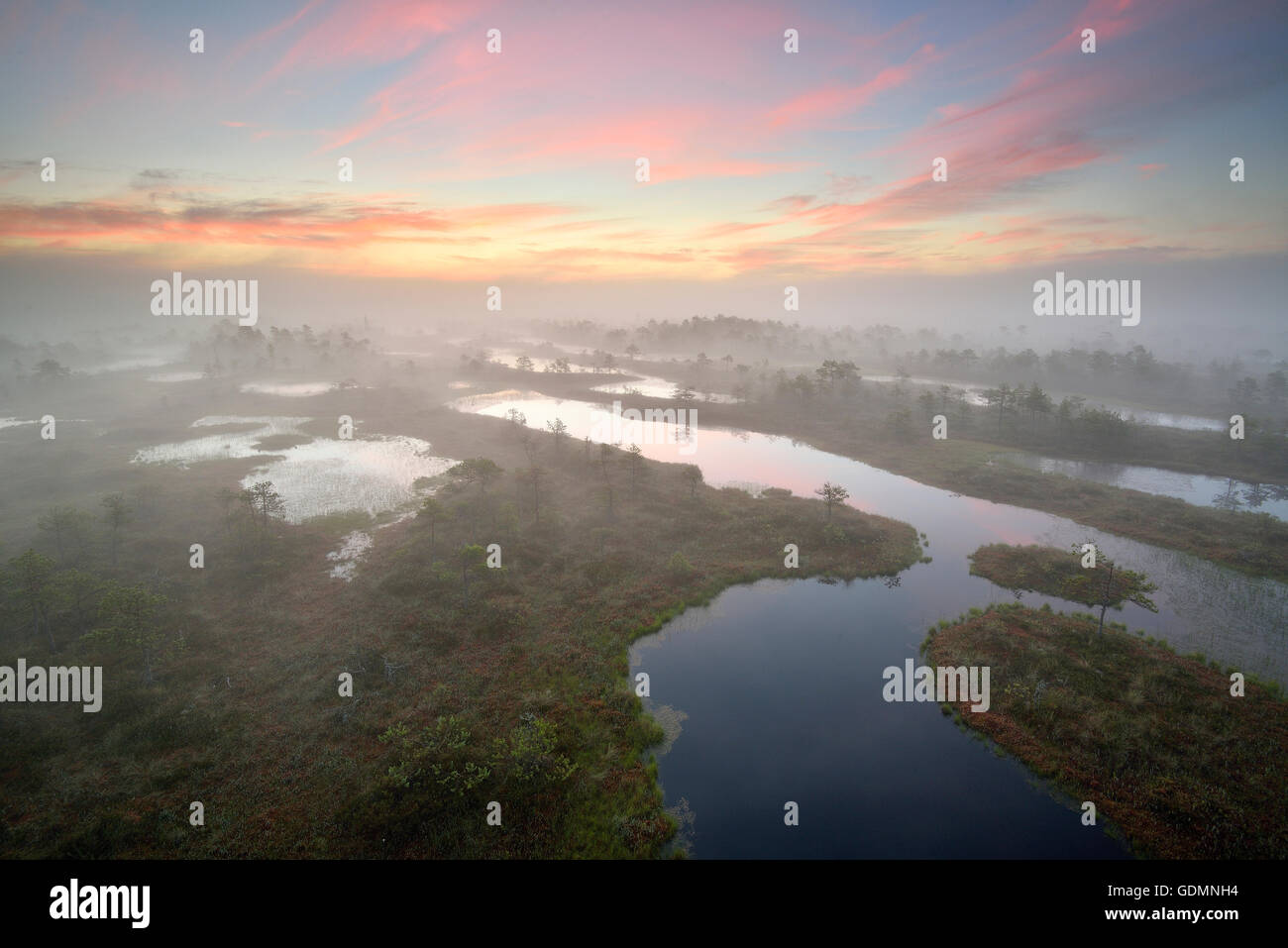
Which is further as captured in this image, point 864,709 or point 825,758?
point 864,709

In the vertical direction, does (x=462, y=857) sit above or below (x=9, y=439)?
below

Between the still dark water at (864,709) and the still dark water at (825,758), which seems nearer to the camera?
the still dark water at (825,758)

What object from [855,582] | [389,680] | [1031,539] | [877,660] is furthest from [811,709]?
[1031,539]

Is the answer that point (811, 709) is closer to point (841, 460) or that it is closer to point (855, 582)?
point (855, 582)

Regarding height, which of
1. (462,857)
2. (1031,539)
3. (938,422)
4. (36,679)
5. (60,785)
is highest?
(938,422)

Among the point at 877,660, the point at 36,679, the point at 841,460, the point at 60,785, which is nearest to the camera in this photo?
the point at 60,785

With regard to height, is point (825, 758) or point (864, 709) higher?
point (864, 709)

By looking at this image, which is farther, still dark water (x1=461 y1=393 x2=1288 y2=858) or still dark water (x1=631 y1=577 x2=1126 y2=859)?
still dark water (x1=461 y1=393 x2=1288 y2=858)
